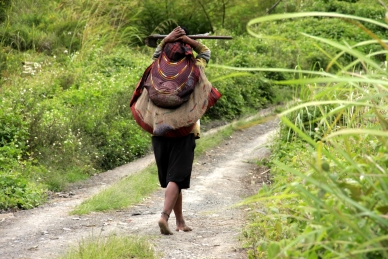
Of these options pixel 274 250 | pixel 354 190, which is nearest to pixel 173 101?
pixel 274 250

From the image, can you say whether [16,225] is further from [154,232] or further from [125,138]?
[125,138]

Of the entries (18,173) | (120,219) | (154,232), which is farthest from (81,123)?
(154,232)

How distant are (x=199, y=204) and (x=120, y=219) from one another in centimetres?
138

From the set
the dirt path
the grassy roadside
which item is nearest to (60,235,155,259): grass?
the grassy roadside

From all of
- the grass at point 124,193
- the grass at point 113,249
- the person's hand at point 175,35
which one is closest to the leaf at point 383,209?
the grass at point 113,249

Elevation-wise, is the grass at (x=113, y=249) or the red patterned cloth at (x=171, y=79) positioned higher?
the red patterned cloth at (x=171, y=79)

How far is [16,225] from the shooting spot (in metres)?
7.12

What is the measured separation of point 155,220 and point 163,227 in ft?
3.27

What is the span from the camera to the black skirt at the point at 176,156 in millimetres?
6254

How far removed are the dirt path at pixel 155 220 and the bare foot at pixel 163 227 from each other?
5 cm

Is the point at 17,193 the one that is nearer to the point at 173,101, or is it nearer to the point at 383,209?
the point at 173,101

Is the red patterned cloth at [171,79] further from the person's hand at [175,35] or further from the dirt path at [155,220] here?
the dirt path at [155,220]

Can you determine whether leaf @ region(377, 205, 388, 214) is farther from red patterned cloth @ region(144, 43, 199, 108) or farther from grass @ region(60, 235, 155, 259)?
red patterned cloth @ region(144, 43, 199, 108)

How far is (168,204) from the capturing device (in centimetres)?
614
